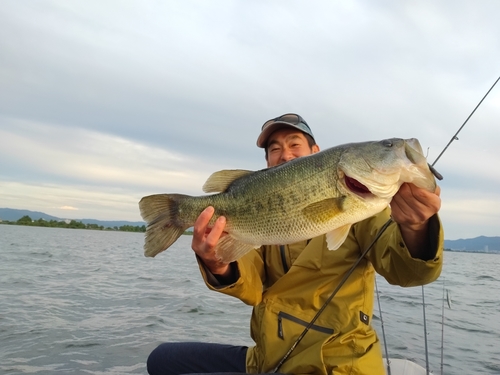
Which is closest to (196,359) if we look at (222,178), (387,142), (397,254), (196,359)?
(196,359)

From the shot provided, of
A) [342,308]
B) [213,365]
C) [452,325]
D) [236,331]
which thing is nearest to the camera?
[342,308]

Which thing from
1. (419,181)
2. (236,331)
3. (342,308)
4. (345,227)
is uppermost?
(419,181)

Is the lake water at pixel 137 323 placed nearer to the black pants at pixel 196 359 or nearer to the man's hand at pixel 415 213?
the black pants at pixel 196 359

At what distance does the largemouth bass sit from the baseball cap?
0.92 metres

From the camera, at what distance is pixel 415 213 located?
7.88 feet

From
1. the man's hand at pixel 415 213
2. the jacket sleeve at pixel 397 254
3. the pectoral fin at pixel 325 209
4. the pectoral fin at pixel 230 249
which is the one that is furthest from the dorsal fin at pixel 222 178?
the man's hand at pixel 415 213

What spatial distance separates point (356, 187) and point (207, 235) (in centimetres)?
118

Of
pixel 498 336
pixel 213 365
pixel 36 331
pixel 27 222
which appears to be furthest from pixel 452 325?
pixel 27 222

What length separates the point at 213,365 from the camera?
12.1ft

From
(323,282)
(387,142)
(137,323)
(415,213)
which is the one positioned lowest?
(137,323)

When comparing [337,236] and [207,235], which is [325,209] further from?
[207,235]

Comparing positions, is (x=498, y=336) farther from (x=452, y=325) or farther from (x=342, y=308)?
(x=342, y=308)

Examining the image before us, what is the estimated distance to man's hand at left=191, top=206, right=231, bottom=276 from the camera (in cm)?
294

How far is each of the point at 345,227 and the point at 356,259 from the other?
23.4 inches
